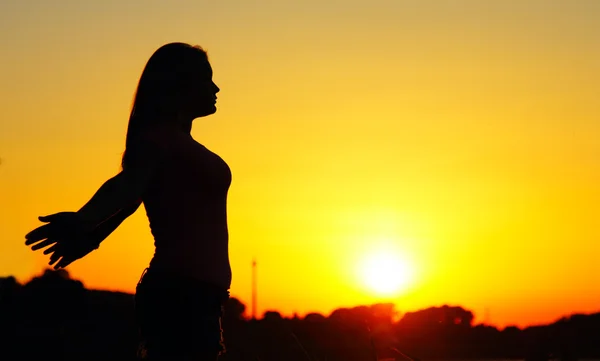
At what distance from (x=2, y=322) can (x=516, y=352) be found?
6901 mm

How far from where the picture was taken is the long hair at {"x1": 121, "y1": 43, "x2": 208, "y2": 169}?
5.07 metres

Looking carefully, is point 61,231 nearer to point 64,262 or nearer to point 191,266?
point 64,262

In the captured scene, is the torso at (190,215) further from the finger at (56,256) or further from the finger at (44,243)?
the finger at (44,243)

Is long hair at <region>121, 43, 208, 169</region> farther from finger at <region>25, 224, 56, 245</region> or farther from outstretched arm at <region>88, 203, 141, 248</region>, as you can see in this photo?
finger at <region>25, 224, 56, 245</region>

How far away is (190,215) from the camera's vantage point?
4820mm

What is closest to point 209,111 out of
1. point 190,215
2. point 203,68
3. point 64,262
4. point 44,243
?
point 203,68

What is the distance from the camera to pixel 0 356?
45.6 feet

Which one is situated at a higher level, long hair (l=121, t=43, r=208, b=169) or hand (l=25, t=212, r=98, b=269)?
long hair (l=121, t=43, r=208, b=169)

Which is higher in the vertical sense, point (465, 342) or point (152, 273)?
point (465, 342)

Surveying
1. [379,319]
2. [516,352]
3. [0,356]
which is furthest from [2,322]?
[379,319]

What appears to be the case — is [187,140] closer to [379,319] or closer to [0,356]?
[379,319]

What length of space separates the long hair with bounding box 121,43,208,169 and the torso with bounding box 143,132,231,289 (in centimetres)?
24

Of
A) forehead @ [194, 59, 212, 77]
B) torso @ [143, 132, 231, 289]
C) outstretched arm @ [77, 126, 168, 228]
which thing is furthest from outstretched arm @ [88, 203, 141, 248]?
forehead @ [194, 59, 212, 77]

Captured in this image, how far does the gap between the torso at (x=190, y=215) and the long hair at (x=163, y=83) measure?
240 millimetres
